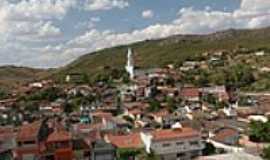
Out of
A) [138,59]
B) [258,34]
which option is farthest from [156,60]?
[258,34]

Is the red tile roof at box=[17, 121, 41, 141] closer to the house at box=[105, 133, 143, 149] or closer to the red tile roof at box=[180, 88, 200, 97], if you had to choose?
the house at box=[105, 133, 143, 149]

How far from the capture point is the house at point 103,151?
32.2 meters

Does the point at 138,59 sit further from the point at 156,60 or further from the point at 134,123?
the point at 134,123

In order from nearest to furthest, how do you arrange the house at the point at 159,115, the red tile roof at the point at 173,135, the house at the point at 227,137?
Answer: the red tile roof at the point at 173,135 → the house at the point at 227,137 → the house at the point at 159,115

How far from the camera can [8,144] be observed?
111 ft

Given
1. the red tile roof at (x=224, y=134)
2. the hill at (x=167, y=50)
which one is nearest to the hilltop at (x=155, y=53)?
the hill at (x=167, y=50)

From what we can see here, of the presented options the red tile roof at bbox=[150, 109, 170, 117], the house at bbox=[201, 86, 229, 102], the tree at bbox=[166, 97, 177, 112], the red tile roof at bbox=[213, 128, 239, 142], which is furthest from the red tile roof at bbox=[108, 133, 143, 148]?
the house at bbox=[201, 86, 229, 102]

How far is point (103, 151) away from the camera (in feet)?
107

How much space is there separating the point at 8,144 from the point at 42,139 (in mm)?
4146

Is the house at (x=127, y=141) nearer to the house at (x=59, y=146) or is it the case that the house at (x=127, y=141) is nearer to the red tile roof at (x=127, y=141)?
the red tile roof at (x=127, y=141)

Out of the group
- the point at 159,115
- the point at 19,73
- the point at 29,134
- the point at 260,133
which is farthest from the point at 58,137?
the point at 19,73

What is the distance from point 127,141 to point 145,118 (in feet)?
55.2

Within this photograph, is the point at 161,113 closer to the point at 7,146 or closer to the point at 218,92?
the point at 218,92

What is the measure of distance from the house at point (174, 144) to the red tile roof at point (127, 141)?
1.95 feet
